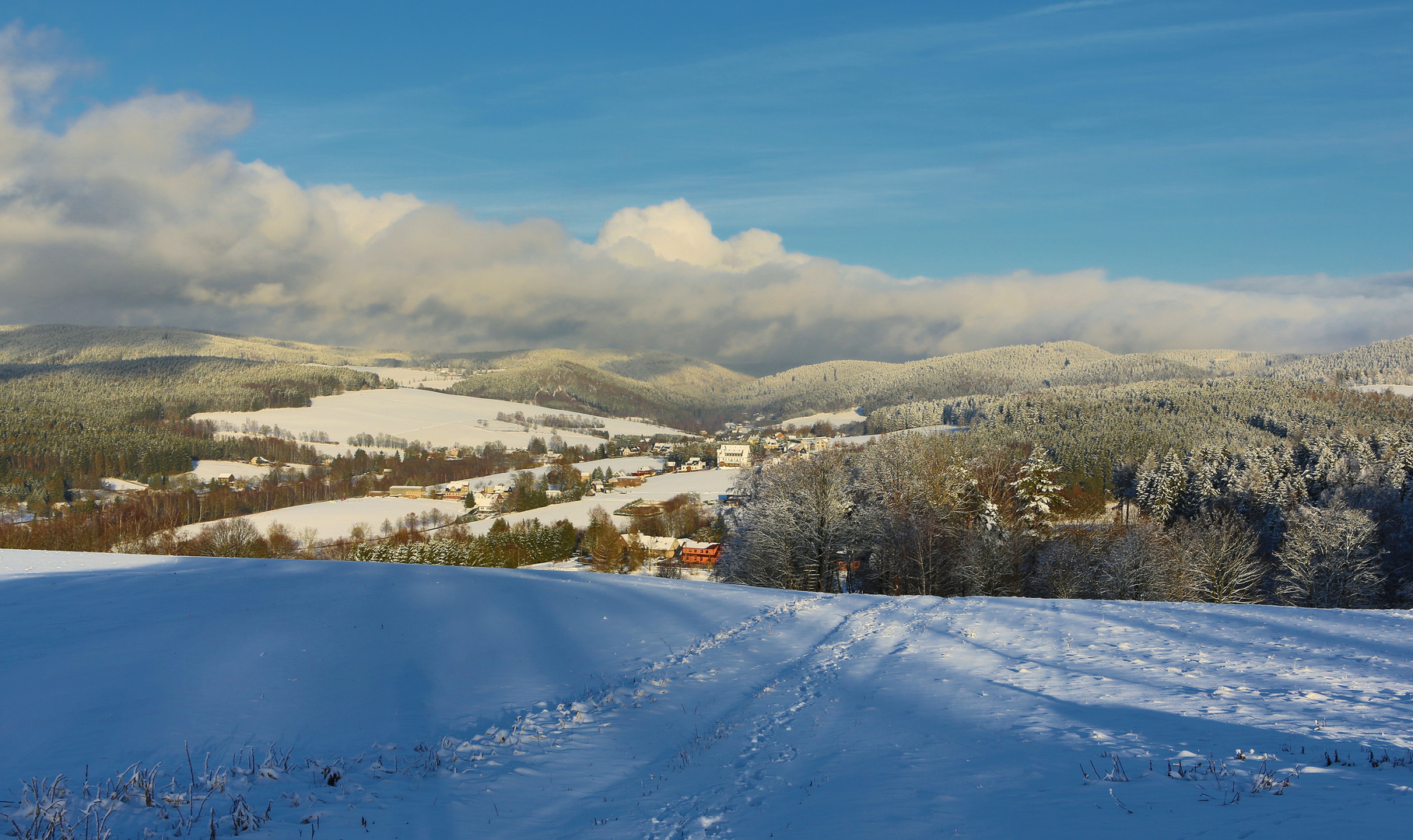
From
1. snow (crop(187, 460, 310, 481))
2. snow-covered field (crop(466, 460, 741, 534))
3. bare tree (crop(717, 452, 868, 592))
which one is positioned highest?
snow (crop(187, 460, 310, 481))

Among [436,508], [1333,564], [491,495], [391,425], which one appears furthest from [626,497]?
[391,425]

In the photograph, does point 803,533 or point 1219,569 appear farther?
point 1219,569

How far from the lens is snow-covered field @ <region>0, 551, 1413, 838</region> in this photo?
22.5ft

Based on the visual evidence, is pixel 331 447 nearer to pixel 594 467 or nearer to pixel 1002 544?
pixel 594 467

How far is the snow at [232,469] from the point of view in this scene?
116 metres

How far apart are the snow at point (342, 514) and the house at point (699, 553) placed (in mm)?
36180

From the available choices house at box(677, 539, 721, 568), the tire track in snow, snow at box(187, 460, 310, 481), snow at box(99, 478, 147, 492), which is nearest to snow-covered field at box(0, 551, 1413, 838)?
the tire track in snow

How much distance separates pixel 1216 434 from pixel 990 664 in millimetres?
114751

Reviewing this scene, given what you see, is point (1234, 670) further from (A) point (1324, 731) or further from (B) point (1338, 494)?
(B) point (1338, 494)

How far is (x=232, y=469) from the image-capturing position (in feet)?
405

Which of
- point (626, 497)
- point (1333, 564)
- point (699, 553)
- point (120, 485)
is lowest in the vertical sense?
point (699, 553)

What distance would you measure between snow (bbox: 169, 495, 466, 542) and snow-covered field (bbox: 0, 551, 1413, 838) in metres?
61.6

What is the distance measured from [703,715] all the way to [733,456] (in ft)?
450

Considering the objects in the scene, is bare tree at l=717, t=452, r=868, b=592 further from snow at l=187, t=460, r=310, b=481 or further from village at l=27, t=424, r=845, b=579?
snow at l=187, t=460, r=310, b=481
